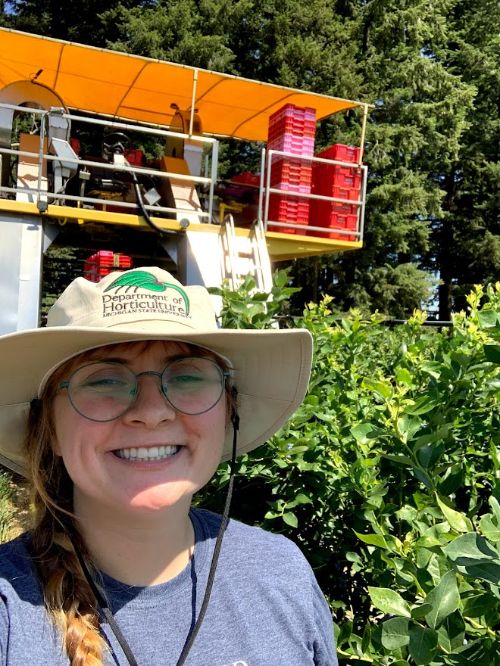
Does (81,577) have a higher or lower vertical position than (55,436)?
lower

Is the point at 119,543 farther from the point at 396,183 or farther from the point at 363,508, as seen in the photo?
the point at 396,183

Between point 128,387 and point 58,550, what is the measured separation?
1.11ft

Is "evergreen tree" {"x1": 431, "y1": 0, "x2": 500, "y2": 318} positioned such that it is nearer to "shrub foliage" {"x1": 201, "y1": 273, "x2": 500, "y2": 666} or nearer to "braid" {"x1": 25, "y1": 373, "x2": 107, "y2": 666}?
"shrub foliage" {"x1": 201, "y1": 273, "x2": 500, "y2": 666}

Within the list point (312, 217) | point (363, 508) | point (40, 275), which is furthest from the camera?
point (312, 217)

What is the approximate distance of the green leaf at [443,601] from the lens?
103cm

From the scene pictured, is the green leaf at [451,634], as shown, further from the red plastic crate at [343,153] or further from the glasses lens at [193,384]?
the red plastic crate at [343,153]

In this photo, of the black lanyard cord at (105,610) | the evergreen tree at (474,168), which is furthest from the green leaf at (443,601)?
the evergreen tree at (474,168)

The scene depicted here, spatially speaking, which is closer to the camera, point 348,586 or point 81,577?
point 81,577

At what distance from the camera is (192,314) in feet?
4.68

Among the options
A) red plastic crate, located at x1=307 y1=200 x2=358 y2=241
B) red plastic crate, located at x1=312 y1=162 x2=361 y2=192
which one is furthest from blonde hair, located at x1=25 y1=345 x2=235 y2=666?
red plastic crate, located at x1=312 y1=162 x2=361 y2=192

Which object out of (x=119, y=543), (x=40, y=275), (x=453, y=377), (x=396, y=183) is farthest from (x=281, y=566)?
(x=396, y=183)

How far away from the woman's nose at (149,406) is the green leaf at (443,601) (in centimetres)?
58

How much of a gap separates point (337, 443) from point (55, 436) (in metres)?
1.13

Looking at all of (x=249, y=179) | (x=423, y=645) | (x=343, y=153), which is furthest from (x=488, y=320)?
(x=249, y=179)
